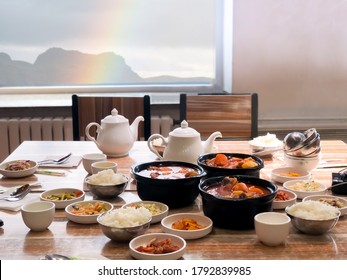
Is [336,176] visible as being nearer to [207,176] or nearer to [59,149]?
[207,176]

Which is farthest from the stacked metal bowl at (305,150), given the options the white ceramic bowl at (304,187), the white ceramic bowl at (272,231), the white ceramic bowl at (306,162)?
the white ceramic bowl at (272,231)

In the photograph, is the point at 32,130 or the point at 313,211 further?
the point at 32,130

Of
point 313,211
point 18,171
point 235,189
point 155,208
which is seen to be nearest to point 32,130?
point 18,171

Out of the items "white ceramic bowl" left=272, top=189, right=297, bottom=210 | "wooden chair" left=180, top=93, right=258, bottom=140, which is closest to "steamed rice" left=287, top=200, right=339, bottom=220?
"white ceramic bowl" left=272, top=189, right=297, bottom=210

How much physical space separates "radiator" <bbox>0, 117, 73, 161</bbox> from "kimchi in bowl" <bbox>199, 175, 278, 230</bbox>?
203cm

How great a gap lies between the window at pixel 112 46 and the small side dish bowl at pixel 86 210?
224 cm

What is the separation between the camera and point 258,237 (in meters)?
1.22

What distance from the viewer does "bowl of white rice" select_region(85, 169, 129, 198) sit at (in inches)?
59.2

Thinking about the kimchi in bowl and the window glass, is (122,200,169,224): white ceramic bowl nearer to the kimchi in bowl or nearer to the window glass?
the kimchi in bowl

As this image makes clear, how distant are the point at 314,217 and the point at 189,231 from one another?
0.31 metres

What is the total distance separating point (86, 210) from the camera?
54.7 inches

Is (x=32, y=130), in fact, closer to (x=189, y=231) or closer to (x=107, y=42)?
(x=107, y=42)

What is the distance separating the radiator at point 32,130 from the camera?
327cm
